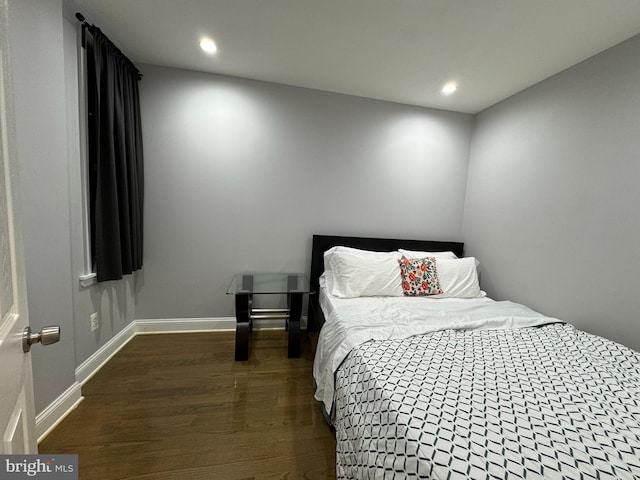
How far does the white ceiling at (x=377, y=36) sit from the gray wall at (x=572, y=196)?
197mm

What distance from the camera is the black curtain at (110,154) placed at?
5.61 ft

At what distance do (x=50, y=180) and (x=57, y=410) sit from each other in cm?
129

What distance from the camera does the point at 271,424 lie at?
1.54 m

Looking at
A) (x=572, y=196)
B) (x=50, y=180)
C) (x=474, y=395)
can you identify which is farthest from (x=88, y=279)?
(x=572, y=196)

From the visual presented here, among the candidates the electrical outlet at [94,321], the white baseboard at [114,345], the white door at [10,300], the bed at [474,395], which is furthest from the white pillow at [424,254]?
the electrical outlet at [94,321]

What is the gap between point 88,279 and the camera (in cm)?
171

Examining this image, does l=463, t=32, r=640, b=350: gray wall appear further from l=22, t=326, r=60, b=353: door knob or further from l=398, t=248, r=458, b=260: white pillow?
l=22, t=326, r=60, b=353: door knob

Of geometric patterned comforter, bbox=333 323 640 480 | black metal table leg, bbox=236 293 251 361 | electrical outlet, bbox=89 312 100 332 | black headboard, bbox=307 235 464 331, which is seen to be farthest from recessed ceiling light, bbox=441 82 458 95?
electrical outlet, bbox=89 312 100 332

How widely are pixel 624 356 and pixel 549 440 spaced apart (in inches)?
40.2

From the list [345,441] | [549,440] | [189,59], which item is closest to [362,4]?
[189,59]

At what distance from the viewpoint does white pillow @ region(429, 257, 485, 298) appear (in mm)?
2342

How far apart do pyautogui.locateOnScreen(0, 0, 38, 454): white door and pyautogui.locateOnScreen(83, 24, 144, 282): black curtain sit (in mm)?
1342

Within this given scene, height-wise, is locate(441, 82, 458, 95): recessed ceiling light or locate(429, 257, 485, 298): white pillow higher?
locate(441, 82, 458, 95): recessed ceiling light

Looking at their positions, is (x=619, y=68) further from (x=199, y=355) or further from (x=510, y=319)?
(x=199, y=355)
